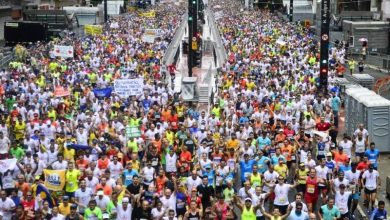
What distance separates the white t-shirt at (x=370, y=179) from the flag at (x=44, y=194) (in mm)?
6104

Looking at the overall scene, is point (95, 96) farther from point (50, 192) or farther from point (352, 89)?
point (50, 192)

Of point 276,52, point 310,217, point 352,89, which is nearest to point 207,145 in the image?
point 310,217

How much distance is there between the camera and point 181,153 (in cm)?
1612

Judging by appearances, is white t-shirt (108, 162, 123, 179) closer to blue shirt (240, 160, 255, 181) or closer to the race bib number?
blue shirt (240, 160, 255, 181)

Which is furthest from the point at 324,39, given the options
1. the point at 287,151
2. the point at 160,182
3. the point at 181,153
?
the point at 160,182

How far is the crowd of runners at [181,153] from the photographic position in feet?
41.9

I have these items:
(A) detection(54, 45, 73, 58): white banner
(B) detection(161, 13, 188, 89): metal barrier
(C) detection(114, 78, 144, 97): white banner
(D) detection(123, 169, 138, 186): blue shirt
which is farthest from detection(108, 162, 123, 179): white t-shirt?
(A) detection(54, 45, 73, 58): white banner

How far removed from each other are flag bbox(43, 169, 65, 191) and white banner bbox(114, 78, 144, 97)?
858 centimetres

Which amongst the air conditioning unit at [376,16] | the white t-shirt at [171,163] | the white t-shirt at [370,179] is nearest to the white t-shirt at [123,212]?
the white t-shirt at [171,163]

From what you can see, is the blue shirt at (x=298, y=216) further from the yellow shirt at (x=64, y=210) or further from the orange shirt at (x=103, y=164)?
the orange shirt at (x=103, y=164)

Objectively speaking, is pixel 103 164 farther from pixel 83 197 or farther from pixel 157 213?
pixel 157 213

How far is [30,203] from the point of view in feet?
42.0

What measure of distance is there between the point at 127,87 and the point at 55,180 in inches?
346

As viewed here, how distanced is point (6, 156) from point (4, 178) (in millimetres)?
1393
